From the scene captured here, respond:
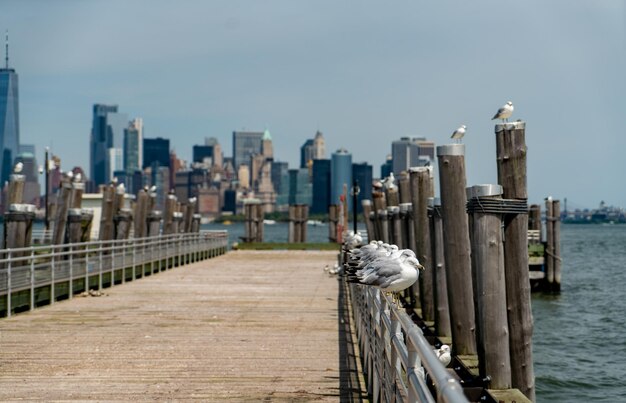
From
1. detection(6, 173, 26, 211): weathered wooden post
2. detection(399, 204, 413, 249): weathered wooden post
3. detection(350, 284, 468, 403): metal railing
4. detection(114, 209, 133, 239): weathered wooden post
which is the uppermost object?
detection(6, 173, 26, 211): weathered wooden post

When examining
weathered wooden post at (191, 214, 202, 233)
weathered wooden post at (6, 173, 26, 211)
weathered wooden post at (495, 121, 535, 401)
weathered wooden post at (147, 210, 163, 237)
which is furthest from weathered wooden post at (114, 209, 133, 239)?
weathered wooden post at (495, 121, 535, 401)

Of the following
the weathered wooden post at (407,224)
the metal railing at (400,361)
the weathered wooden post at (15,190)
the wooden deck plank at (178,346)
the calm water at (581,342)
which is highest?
the weathered wooden post at (15,190)

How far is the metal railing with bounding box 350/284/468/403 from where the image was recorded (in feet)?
14.6

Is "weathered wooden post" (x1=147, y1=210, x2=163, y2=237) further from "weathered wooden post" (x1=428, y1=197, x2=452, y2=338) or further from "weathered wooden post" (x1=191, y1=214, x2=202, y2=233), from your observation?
"weathered wooden post" (x1=428, y1=197, x2=452, y2=338)

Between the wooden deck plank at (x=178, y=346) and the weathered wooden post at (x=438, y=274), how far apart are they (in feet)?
5.09

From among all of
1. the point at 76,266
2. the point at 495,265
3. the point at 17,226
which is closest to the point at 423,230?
the point at 495,265

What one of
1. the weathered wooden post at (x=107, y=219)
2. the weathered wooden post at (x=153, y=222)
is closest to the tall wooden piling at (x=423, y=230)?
the weathered wooden post at (x=107, y=219)

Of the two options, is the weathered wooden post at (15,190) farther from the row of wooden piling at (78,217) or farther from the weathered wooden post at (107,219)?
the weathered wooden post at (107,219)

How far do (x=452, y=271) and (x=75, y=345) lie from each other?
6.00 m

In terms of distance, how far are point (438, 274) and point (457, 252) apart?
3096 millimetres

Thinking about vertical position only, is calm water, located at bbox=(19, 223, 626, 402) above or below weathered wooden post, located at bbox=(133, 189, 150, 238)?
below

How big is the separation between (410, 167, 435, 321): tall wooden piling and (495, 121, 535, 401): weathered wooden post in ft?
20.9

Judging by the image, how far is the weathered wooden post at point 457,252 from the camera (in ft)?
38.6

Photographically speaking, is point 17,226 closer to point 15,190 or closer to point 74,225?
point 15,190
